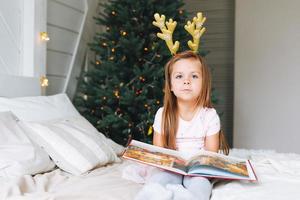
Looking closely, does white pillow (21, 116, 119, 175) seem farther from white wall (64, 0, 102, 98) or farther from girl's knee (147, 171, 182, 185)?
white wall (64, 0, 102, 98)

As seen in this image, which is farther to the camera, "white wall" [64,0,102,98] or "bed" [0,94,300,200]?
"white wall" [64,0,102,98]

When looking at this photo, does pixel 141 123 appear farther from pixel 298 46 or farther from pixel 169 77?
pixel 298 46

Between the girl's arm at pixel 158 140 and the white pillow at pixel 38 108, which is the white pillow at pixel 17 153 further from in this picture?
the girl's arm at pixel 158 140

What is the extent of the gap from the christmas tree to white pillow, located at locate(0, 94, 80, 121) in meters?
0.50

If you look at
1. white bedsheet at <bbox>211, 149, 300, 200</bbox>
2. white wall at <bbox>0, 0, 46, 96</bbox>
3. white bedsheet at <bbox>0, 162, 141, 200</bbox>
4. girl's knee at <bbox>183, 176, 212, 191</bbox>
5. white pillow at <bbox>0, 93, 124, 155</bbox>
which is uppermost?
white wall at <bbox>0, 0, 46, 96</bbox>

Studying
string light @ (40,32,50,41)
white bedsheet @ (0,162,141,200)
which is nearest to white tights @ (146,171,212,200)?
white bedsheet @ (0,162,141,200)

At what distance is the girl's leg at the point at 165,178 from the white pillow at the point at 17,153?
51 cm

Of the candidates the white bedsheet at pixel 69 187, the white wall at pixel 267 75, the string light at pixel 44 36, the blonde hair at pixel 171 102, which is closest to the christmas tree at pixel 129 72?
the string light at pixel 44 36

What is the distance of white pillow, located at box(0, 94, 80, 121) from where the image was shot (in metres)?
1.65

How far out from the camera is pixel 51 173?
55.1 inches

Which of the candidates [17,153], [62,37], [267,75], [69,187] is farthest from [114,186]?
[267,75]

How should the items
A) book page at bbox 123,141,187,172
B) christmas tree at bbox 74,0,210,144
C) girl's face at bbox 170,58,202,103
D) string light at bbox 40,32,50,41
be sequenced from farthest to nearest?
christmas tree at bbox 74,0,210,144 → string light at bbox 40,32,50,41 → girl's face at bbox 170,58,202,103 → book page at bbox 123,141,187,172

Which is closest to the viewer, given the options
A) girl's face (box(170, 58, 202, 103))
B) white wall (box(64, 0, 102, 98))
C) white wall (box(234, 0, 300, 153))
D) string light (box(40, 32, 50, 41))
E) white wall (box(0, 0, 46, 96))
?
girl's face (box(170, 58, 202, 103))

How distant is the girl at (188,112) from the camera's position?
1394 mm
